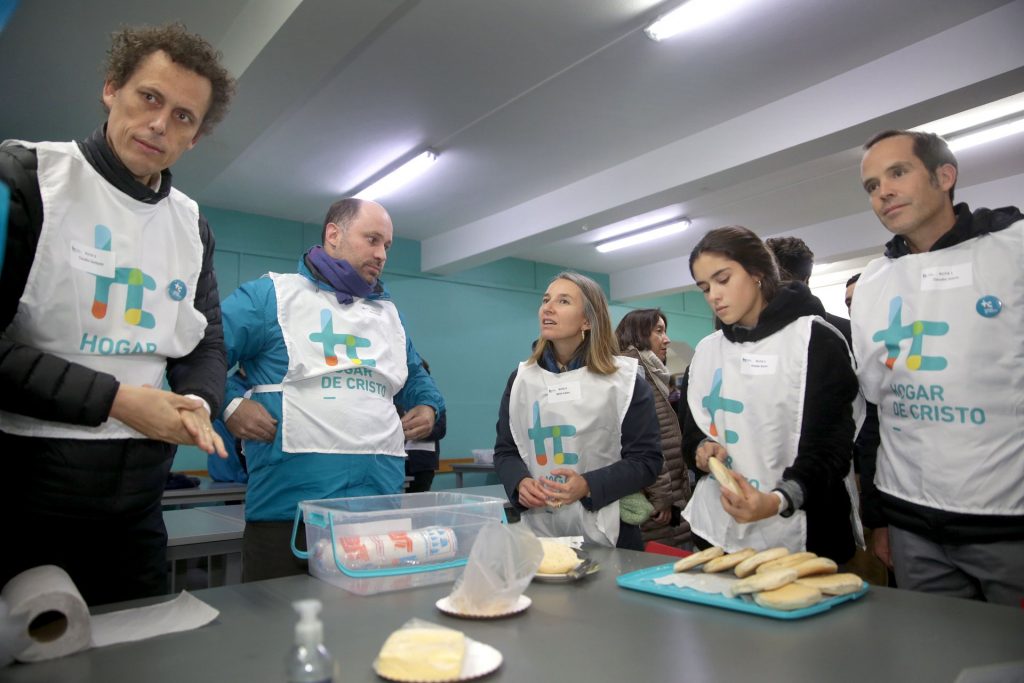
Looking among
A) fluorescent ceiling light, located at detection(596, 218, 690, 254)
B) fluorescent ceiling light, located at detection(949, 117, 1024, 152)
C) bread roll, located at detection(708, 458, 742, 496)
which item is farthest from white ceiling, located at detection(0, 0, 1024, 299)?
bread roll, located at detection(708, 458, 742, 496)

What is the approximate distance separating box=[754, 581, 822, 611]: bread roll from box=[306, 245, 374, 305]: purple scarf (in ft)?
4.68

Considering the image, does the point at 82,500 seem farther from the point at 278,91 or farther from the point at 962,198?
the point at 962,198

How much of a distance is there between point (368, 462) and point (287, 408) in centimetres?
28

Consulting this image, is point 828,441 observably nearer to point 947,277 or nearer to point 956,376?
point 956,376

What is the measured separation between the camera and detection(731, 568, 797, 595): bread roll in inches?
42.8

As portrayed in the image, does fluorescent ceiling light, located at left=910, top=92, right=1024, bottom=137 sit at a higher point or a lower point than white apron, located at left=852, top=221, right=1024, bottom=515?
higher

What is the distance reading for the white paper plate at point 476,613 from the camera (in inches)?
42.2

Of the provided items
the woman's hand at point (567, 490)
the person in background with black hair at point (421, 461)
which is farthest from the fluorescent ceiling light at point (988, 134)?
the woman's hand at point (567, 490)

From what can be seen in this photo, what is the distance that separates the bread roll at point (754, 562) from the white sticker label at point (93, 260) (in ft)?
4.37

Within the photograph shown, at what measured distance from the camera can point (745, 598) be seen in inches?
44.2

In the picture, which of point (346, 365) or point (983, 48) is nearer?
point (346, 365)

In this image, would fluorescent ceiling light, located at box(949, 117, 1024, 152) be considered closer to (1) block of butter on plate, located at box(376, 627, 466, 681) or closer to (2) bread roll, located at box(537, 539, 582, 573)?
(2) bread roll, located at box(537, 539, 582, 573)

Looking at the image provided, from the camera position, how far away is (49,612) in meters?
0.88

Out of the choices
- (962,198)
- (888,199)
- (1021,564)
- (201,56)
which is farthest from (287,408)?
(962,198)
